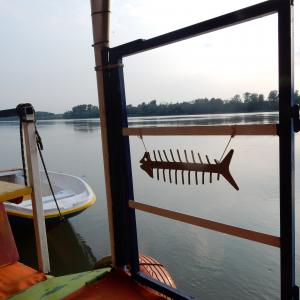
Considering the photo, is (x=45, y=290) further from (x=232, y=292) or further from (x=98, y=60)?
(x=232, y=292)

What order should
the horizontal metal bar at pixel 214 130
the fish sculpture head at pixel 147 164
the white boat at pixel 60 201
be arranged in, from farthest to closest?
the white boat at pixel 60 201
the fish sculpture head at pixel 147 164
the horizontal metal bar at pixel 214 130

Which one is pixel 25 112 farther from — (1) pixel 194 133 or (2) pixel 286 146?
(2) pixel 286 146

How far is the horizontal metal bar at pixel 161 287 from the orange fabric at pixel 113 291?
0.05 m

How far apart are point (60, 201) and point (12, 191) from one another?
441 centimetres

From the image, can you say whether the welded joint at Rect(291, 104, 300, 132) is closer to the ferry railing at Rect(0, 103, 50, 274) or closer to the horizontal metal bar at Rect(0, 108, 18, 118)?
the ferry railing at Rect(0, 103, 50, 274)

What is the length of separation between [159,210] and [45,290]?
0.86 m

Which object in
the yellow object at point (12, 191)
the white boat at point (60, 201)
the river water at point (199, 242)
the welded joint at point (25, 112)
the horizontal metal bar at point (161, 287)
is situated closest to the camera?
the horizontal metal bar at point (161, 287)

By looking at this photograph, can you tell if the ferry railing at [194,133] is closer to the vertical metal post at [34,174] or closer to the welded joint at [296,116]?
the welded joint at [296,116]

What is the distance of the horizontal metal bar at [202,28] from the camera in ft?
4.51

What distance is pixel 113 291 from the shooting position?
1965mm

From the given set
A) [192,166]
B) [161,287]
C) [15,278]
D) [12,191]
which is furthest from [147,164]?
[15,278]

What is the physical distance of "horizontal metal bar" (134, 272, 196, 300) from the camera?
73.9 inches

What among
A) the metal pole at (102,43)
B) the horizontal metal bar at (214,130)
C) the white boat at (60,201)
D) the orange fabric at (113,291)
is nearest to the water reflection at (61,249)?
the white boat at (60,201)

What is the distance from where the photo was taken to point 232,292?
15.1 ft
